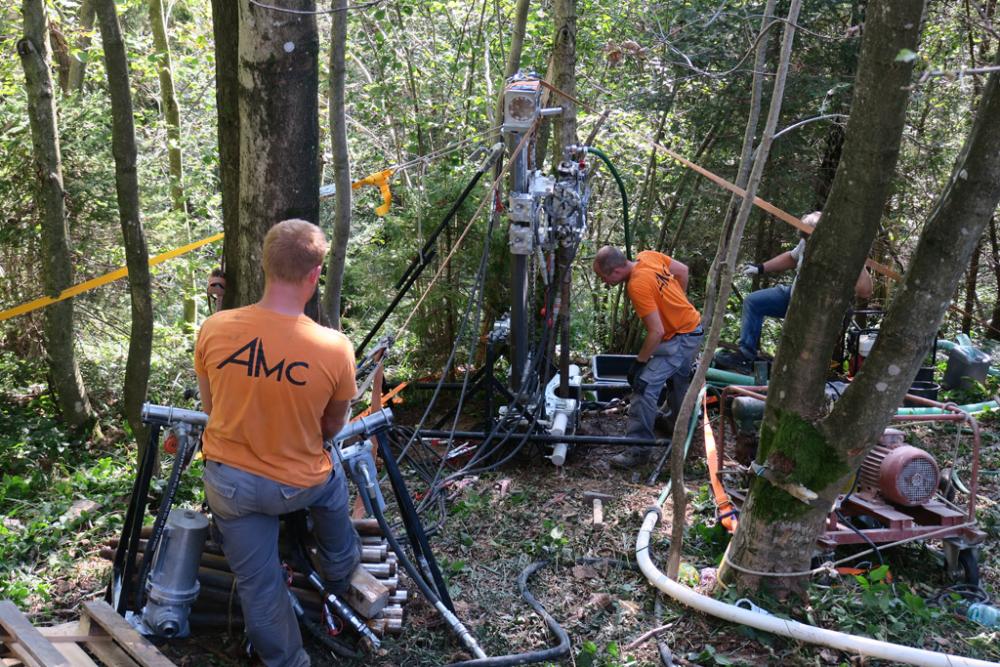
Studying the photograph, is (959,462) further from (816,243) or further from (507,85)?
(507,85)

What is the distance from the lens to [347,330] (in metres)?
10.3

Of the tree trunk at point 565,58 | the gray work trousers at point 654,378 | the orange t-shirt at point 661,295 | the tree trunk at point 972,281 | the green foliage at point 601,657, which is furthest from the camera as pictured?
the tree trunk at point 972,281

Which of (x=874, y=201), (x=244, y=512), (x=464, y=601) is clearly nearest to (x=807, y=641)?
(x=464, y=601)

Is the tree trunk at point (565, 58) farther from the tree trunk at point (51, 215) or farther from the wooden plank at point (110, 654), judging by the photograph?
the wooden plank at point (110, 654)

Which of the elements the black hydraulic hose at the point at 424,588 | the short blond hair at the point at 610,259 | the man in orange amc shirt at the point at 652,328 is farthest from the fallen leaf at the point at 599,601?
the short blond hair at the point at 610,259

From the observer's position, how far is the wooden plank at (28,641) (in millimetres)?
3053

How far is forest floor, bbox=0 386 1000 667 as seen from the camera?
3648 mm

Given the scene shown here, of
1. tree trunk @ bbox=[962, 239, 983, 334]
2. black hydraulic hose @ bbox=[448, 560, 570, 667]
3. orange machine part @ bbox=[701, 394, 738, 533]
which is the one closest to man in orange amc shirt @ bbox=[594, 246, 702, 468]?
orange machine part @ bbox=[701, 394, 738, 533]

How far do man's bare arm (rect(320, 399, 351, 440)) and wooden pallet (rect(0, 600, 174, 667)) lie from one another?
1026 millimetres

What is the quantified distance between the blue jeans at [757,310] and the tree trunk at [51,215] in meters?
5.71

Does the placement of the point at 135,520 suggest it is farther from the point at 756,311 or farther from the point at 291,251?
the point at 756,311

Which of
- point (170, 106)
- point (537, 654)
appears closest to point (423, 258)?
point (537, 654)

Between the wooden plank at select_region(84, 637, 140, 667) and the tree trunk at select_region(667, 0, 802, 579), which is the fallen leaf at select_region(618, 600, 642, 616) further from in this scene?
the wooden plank at select_region(84, 637, 140, 667)

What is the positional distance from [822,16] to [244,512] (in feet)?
22.7
